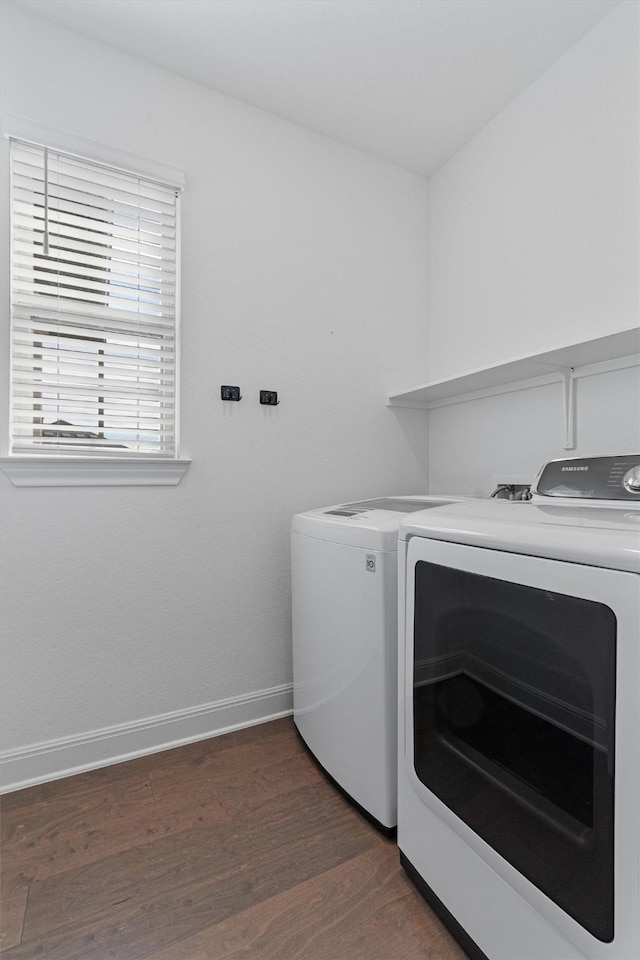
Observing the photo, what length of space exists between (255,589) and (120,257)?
4.43 ft

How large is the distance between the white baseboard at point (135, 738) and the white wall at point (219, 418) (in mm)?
33

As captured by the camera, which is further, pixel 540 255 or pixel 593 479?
pixel 540 255

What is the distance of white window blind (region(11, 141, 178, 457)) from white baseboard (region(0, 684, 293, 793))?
3.22 ft

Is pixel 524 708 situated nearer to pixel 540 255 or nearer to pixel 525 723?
pixel 525 723

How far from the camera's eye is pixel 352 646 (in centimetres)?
138

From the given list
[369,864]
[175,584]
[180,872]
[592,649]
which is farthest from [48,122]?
[369,864]

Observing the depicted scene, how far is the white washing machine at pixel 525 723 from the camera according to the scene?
0.68m

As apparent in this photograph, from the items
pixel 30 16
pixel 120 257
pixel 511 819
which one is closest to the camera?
pixel 511 819

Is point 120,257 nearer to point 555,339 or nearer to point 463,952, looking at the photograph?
point 555,339

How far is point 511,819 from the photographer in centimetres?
85

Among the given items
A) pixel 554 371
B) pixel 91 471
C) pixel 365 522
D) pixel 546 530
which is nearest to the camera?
pixel 546 530

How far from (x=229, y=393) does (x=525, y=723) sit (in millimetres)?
1478

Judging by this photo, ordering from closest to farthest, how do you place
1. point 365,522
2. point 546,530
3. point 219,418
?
point 546,530 < point 365,522 < point 219,418

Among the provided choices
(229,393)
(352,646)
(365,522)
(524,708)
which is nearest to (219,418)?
(229,393)
